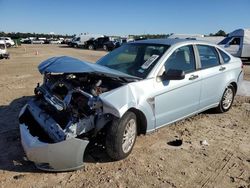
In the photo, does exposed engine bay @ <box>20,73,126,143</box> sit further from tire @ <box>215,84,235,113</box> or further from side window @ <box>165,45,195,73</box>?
tire @ <box>215,84,235,113</box>

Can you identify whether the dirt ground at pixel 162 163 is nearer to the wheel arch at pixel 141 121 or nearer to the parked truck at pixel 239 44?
the wheel arch at pixel 141 121

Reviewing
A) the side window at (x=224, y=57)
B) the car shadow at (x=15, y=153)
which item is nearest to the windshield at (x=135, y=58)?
the car shadow at (x=15, y=153)

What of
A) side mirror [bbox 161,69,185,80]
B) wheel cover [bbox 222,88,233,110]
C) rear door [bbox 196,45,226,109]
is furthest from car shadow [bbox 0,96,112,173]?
wheel cover [bbox 222,88,233,110]

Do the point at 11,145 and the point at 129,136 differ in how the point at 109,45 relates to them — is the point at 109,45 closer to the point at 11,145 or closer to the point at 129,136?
the point at 11,145

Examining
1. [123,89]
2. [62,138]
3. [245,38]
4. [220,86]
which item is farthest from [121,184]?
[245,38]

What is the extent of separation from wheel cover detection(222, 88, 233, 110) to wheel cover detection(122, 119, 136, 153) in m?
3.03

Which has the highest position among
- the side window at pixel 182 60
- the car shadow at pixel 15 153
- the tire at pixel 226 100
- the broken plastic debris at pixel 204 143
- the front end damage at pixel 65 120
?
the side window at pixel 182 60

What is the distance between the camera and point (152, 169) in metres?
4.40

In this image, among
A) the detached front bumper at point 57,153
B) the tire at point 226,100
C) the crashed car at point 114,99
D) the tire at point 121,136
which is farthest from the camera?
the tire at point 226,100

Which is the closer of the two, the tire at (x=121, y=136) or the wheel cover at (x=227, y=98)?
the tire at (x=121, y=136)

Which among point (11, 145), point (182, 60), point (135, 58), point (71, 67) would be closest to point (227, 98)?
point (182, 60)

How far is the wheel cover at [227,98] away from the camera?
23.0ft

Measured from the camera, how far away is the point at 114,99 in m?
4.33

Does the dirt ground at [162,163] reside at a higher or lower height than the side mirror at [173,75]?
lower
